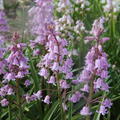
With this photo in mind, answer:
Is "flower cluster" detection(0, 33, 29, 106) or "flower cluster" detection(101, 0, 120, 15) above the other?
"flower cluster" detection(101, 0, 120, 15)

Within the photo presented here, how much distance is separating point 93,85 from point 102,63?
252mm

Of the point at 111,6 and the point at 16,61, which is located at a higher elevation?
the point at 111,6

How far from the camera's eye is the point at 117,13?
6504 mm

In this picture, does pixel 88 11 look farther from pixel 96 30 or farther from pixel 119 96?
pixel 96 30

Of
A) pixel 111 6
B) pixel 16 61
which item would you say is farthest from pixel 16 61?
pixel 111 6

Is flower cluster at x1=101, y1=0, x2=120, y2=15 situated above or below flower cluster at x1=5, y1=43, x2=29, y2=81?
above

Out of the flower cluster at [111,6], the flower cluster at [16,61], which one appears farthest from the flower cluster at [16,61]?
the flower cluster at [111,6]

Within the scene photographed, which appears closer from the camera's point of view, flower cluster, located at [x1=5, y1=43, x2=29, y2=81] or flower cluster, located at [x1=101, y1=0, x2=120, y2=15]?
flower cluster, located at [x1=5, y1=43, x2=29, y2=81]

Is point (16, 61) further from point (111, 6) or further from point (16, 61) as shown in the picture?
point (111, 6)

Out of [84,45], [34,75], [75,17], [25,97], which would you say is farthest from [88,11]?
[25,97]

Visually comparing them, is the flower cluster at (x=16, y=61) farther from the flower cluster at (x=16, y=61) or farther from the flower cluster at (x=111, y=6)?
the flower cluster at (x=111, y=6)

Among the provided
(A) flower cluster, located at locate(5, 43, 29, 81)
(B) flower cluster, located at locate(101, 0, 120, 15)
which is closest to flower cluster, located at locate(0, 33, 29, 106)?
(A) flower cluster, located at locate(5, 43, 29, 81)

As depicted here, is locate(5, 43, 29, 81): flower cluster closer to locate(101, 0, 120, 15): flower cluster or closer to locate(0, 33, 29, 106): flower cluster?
locate(0, 33, 29, 106): flower cluster

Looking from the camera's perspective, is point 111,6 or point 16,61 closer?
point 16,61
